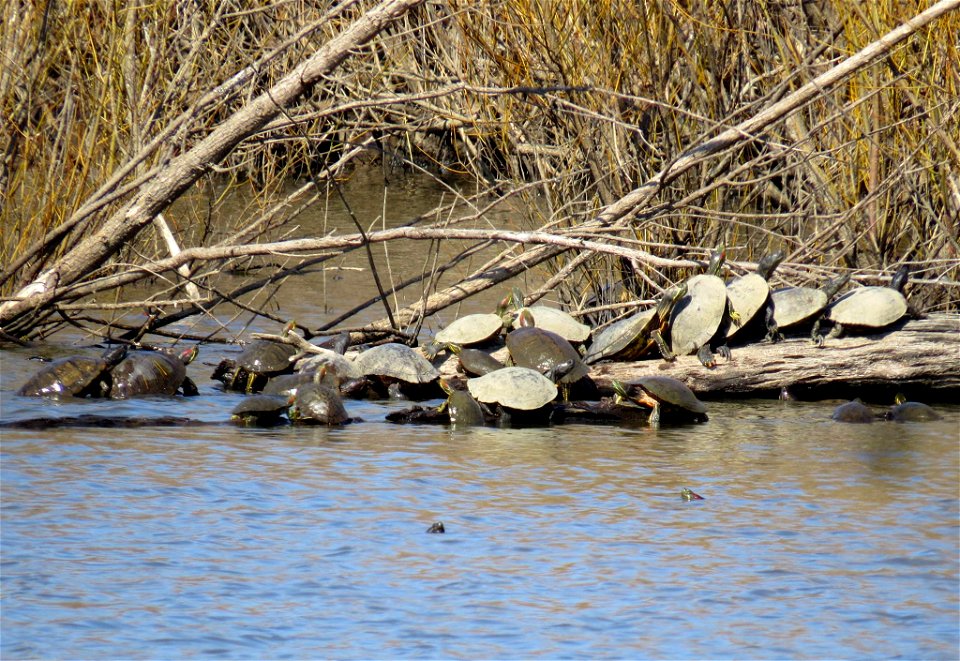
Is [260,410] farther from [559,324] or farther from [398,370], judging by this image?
[559,324]

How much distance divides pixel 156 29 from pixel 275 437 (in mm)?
3555

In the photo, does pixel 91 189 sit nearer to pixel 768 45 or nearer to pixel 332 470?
pixel 332 470

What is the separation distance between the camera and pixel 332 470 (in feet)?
17.5

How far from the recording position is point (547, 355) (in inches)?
276

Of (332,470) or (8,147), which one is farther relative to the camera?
(8,147)

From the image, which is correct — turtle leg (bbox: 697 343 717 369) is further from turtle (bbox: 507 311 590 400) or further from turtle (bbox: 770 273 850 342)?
turtle (bbox: 507 311 590 400)

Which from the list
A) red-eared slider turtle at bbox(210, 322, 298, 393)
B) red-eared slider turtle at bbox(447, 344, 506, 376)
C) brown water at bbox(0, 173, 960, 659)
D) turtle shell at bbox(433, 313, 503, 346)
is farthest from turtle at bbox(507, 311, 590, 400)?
red-eared slider turtle at bbox(210, 322, 298, 393)

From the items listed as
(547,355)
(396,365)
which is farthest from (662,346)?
(396,365)

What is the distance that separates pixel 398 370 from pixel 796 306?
91.7 inches

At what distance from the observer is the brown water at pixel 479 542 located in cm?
347

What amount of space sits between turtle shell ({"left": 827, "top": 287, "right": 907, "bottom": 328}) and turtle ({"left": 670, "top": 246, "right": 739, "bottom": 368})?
623 mm

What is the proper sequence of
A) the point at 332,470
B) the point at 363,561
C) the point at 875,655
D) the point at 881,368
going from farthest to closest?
the point at 881,368 → the point at 332,470 → the point at 363,561 → the point at 875,655

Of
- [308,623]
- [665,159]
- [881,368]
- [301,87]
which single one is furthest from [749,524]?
[665,159]

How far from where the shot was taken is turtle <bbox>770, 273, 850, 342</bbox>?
727 centimetres
